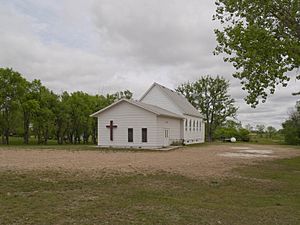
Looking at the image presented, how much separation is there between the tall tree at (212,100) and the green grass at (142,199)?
43.8 metres

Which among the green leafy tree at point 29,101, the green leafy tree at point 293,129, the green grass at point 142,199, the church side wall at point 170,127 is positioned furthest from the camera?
the green leafy tree at point 293,129

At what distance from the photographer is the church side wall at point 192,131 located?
36941 millimetres

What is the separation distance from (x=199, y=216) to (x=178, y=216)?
40 cm

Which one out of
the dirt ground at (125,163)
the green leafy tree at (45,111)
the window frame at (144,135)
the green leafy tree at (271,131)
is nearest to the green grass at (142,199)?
the dirt ground at (125,163)

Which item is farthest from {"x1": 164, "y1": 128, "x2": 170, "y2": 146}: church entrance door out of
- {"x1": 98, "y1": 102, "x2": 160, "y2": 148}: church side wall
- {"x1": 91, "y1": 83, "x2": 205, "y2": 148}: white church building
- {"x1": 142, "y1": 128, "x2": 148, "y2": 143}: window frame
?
{"x1": 142, "y1": 128, "x2": 148, "y2": 143}: window frame

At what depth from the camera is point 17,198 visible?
6.89 metres

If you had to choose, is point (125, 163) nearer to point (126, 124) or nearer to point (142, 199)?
point (142, 199)

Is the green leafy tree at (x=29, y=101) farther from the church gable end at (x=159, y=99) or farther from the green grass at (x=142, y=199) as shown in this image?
the green grass at (x=142, y=199)

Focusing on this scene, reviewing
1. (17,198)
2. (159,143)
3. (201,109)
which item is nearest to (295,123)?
(201,109)

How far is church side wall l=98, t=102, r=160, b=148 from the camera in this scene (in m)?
27.1

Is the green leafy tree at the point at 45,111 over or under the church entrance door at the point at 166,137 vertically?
over

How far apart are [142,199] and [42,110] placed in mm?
31867

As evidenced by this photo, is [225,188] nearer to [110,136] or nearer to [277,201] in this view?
[277,201]

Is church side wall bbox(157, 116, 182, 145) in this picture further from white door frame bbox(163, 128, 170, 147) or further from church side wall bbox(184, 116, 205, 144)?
church side wall bbox(184, 116, 205, 144)
